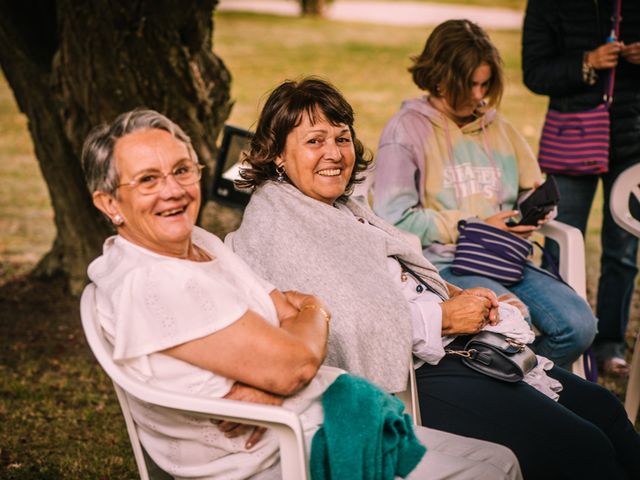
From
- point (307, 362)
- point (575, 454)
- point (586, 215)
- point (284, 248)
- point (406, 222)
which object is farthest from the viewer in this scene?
point (586, 215)

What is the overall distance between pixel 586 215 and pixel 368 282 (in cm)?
209

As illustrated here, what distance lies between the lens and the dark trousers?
2.42 metres

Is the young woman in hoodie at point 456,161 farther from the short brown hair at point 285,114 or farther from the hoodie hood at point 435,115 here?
the short brown hair at point 285,114

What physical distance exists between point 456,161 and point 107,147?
1.96 metres

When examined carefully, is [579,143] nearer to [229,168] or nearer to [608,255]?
[608,255]

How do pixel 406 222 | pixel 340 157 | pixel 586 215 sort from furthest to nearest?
pixel 586 215
pixel 406 222
pixel 340 157

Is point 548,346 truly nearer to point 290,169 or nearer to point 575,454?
point 575,454

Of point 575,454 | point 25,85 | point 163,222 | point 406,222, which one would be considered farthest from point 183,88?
point 575,454

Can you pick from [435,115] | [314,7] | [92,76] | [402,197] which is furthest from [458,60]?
[314,7]

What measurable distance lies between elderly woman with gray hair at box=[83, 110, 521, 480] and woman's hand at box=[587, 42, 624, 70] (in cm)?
238

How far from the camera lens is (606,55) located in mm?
3924

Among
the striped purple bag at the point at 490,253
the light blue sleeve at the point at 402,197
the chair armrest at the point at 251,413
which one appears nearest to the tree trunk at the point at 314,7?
the light blue sleeve at the point at 402,197

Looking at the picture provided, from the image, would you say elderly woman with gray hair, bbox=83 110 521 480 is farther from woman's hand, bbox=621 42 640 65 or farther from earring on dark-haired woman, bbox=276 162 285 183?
woman's hand, bbox=621 42 640 65

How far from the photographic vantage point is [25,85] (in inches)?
195
